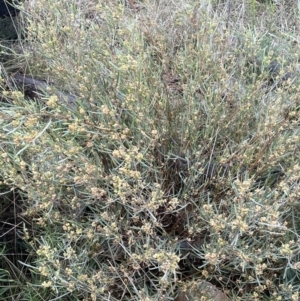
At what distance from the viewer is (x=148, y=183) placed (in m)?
1.67

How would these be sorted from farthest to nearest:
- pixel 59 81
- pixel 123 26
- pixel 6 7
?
pixel 6 7
pixel 59 81
pixel 123 26

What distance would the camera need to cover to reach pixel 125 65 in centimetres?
167

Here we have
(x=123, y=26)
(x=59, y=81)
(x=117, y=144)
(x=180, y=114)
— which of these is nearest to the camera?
(x=117, y=144)

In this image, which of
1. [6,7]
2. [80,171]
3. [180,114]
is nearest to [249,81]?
[180,114]

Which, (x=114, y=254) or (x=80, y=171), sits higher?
(x=80, y=171)

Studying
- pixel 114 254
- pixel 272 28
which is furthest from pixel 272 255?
pixel 272 28

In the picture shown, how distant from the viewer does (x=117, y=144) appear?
1783 millimetres

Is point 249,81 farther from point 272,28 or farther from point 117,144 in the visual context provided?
point 117,144

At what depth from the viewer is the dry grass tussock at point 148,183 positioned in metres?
1.59

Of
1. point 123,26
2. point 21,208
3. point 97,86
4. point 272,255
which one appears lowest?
point 21,208

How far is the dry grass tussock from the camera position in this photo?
5.21 ft

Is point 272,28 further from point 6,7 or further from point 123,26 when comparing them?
point 6,7

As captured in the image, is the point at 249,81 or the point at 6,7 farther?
the point at 6,7

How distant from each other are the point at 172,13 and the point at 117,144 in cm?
142
